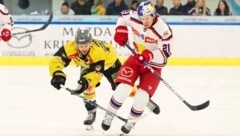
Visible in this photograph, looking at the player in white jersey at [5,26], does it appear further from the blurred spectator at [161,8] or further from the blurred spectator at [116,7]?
the blurred spectator at [161,8]

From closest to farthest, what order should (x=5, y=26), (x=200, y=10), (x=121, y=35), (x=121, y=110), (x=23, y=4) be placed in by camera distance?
1. (x=121, y=35)
2. (x=121, y=110)
3. (x=5, y=26)
4. (x=200, y=10)
5. (x=23, y=4)

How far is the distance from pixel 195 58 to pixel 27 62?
2256 mm

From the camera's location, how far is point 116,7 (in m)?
8.31

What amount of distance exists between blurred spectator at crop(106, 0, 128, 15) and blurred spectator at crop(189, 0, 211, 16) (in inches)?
38.5

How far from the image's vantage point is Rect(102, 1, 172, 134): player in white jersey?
4.14m

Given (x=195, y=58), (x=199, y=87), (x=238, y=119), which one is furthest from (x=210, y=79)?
(x=238, y=119)

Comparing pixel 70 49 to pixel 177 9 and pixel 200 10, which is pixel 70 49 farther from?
pixel 200 10

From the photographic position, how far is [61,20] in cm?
782

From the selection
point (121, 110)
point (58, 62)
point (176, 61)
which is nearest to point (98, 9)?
point (176, 61)


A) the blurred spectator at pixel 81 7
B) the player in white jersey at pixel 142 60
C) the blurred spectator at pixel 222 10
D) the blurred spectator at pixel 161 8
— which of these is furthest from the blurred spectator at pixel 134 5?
the player in white jersey at pixel 142 60

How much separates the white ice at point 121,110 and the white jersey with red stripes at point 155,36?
59 centimetres

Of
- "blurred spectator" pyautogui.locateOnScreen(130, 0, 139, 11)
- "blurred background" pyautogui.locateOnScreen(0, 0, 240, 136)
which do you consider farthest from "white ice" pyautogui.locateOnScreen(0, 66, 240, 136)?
"blurred spectator" pyautogui.locateOnScreen(130, 0, 139, 11)

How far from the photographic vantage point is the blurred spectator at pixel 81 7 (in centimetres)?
818

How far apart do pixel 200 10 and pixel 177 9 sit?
1.09 ft
